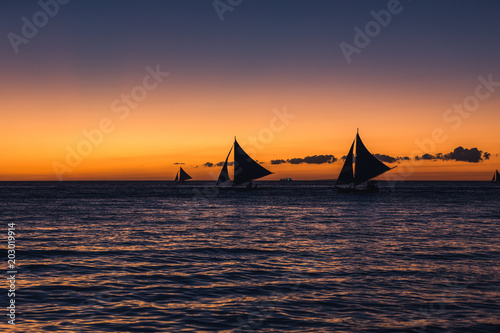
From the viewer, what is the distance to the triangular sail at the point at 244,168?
359 feet

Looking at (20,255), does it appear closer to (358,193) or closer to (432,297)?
(432,297)

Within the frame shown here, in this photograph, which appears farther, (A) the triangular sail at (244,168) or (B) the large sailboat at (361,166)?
(A) the triangular sail at (244,168)

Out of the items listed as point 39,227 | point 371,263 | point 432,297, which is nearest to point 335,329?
point 432,297

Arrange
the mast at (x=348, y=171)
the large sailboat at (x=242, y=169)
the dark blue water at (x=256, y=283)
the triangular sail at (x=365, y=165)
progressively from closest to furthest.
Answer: the dark blue water at (x=256, y=283) → the triangular sail at (x=365, y=165) → the mast at (x=348, y=171) → the large sailboat at (x=242, y=169)

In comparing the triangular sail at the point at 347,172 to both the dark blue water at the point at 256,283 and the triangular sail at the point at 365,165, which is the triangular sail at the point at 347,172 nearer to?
the triangular sail at the point at 365,165

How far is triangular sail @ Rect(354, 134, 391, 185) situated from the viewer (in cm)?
9506

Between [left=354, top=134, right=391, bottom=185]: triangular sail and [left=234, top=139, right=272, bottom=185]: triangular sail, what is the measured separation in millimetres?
23406

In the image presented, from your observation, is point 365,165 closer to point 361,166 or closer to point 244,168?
point 361,166

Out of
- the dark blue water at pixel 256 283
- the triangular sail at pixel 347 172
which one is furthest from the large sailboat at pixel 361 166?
the dark blue water at pixel 256 283

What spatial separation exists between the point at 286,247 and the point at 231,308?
1372 centimetres

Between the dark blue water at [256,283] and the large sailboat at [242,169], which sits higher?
the large sailboat at [242,169]

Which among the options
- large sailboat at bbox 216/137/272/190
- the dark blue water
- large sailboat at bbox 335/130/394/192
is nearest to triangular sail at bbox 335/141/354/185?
large sailboat at bbox 335/130/394/192

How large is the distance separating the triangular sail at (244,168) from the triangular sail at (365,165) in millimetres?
23406

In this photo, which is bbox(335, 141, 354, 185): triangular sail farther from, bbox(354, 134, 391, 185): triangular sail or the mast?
bbox(354, 134, 391, 185): triangular sail
